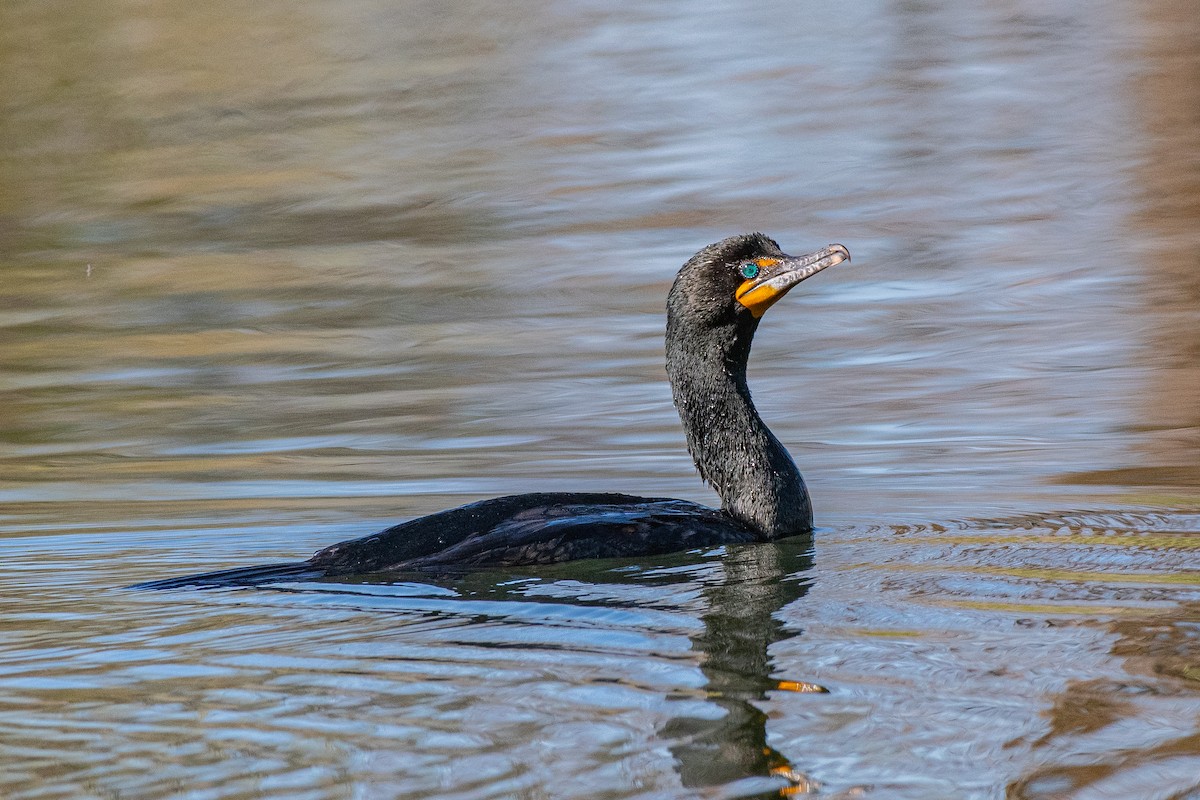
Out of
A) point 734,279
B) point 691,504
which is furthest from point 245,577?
point 734,279

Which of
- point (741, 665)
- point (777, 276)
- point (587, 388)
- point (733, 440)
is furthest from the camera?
point (587, 388)

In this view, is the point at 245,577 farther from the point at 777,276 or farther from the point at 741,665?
the point at 777,276

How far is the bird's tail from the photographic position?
17.7 ft

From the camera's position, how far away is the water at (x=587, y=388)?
12.7ft

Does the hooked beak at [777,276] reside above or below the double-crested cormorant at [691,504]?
above

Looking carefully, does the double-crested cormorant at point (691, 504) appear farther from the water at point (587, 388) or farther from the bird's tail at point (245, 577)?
the water at point (587, 388)

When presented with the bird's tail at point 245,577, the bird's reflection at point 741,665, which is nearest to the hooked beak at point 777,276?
the bird's reflection at point 741,665

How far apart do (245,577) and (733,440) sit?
1892 millimetres

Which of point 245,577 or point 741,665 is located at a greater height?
point 245,577

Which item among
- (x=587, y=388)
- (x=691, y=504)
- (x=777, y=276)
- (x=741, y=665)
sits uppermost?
(x=777, y=276)

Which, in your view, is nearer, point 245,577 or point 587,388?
point 245,577

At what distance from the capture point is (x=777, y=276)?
20.2 ft

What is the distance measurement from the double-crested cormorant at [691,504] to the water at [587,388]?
7.2 inches

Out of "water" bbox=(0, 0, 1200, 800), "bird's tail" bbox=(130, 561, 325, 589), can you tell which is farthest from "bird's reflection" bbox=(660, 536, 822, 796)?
"bird's tail" bbox=(130, 561, 325, 589)
